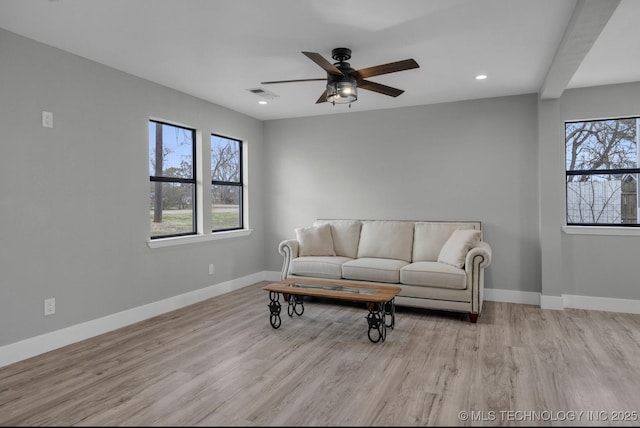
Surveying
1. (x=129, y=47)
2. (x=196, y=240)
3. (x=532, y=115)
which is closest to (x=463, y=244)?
(x=532, y=115)

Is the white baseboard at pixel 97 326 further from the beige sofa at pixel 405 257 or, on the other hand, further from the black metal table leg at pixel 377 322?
the black metal table leg at pixel 377 322

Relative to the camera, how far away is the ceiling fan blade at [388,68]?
293 centimetres

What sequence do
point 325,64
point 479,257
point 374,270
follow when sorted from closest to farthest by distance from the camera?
1. point 325,64
2. point 479,257
3. point 374,270

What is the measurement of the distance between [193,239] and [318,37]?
9.32ft

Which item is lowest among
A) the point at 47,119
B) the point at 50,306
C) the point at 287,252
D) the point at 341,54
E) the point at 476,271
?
the point at 50,306

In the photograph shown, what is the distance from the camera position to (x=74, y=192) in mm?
3500

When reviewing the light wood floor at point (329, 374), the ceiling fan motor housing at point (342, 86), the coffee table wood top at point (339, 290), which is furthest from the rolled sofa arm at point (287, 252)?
the ceiling fan motor housing at point (342, 86)

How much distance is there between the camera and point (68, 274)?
345 centimetres

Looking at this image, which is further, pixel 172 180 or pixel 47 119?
pixel 172 180

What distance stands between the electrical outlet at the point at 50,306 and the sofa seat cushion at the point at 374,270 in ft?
9.61

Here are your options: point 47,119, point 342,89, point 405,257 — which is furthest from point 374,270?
point 47,119

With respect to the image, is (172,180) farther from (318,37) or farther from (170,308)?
(318,37)

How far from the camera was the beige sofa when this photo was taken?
4117 mm

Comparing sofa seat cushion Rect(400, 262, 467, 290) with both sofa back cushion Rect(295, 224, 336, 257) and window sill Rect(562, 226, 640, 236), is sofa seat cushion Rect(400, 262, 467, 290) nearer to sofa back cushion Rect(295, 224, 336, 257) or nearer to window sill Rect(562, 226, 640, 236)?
sofa back cushion Rect(295, 224, 336, 257)
